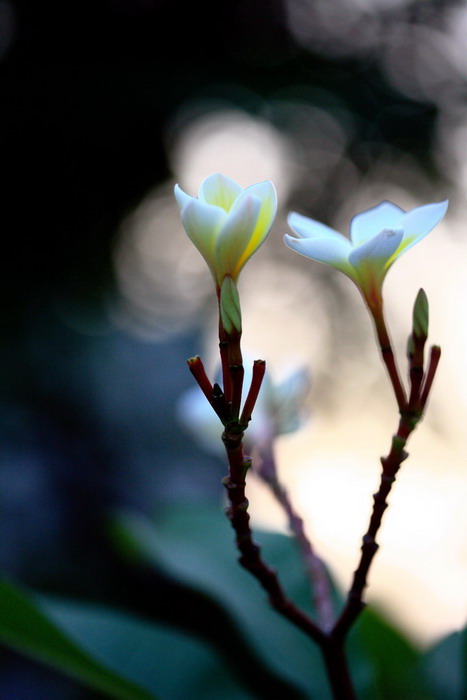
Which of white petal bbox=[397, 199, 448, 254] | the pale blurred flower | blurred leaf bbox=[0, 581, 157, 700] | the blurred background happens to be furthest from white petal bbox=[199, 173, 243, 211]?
the blurred background

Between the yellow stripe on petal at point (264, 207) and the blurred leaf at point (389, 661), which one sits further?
the blurred leaf at point (389, 661)

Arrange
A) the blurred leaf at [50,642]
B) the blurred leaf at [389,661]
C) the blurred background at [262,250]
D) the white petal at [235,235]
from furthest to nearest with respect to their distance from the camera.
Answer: the blurred background at [262,250] < the blurred leaf at [389,661] < the blurred leaf at [50,642] < the white petal at [235,235]

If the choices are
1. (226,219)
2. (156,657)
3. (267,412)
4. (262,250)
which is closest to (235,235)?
(226,219)

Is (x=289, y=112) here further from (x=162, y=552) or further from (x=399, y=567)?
(x=162, y=552)

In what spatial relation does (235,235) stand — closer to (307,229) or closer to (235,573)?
(307,229)

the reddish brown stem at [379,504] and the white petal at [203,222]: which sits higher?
the white petal at [203,222]

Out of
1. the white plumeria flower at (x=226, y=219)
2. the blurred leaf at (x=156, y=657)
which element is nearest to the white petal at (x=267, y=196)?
the white plumeria flower at (x=226, y=219)

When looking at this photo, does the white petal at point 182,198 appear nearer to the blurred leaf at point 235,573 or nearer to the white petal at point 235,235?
the white petal at point 235,235
